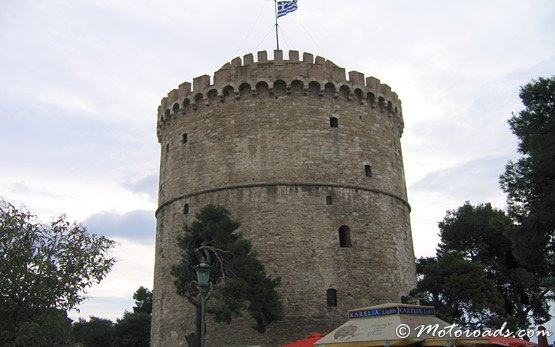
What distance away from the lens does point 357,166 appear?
2052 centimetres

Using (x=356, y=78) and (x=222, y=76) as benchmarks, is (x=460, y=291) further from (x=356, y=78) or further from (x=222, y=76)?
(x=222, y=76)

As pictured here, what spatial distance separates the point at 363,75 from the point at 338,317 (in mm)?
8888

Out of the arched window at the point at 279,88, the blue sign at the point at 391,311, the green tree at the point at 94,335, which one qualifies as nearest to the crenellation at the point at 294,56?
the arched window at the point at 279,88

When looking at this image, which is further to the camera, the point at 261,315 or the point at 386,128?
the point at 386,128

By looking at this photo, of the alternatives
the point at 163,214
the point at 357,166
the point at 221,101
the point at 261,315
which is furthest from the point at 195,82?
the point at 261,315

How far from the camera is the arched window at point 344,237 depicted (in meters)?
19.5

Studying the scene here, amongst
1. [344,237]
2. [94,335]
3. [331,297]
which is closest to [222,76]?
[344,237]

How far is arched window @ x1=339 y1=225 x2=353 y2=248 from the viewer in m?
19.5

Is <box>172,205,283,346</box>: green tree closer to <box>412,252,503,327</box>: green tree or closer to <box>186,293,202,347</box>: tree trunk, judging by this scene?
<box>186,293,202,347</box>: tree trunk

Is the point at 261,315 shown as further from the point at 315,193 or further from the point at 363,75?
the point at 363,75

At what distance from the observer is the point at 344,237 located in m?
19.7

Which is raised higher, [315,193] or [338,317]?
[315,193]

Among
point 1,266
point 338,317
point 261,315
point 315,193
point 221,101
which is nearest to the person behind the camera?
point 1,266

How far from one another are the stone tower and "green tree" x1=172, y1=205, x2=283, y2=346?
2561mm
